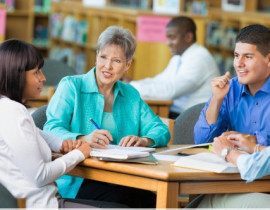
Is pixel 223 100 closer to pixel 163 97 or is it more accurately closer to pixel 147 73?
pixel 163 97

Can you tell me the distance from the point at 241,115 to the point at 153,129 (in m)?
0.43

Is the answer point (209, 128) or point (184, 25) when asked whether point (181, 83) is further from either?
point (209, 128)

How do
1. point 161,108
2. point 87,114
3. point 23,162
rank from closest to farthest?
point 23,162 → point 87,114 → point 161,108

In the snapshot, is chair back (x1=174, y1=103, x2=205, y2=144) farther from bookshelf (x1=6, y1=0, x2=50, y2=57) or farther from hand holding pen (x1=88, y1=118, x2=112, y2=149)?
bookshelf (x1=6, y1=0, x2=50, y2=57)

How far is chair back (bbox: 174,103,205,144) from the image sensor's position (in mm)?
3609

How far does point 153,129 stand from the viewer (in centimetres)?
314

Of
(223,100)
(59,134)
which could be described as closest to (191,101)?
(223,100)

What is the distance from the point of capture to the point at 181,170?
7.91 feet

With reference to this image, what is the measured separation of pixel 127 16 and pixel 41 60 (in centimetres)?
447

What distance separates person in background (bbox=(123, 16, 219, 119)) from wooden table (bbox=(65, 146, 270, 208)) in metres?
2.37

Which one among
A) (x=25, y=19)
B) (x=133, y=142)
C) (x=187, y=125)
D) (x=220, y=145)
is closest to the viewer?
(x=220, y=145)

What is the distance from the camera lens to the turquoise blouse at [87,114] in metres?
2.91

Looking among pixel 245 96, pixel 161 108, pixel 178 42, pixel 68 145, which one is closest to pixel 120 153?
pixel 68 145

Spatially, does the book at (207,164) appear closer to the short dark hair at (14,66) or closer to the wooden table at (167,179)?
the wooden table at (167,179)
